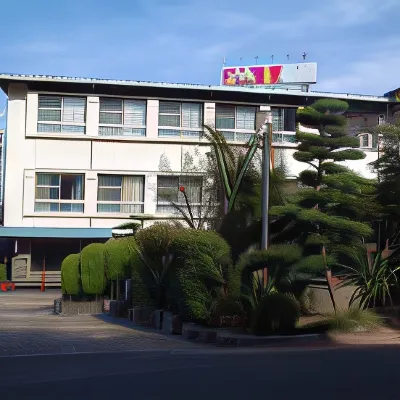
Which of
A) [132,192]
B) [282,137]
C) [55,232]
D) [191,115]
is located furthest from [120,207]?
[282,137]

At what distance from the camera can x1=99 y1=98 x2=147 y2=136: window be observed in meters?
35.5


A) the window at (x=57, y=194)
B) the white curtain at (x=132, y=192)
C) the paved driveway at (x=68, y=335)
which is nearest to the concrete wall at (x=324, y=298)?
the paved driveway at (x=68, y=335)

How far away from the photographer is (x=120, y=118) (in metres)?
35.7

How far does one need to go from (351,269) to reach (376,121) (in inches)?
879

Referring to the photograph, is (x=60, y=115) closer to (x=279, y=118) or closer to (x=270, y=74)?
(x=279, y=118)

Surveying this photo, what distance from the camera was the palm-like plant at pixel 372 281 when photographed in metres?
16.6

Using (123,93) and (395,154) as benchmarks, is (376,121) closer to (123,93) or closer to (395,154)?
(123,93)

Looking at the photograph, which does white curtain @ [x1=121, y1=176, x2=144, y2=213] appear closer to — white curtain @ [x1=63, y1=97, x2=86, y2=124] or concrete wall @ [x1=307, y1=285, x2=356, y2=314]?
white curtain @ [x1=63, y1=97, x2=86, y2=124]

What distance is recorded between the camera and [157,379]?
32.5 feet

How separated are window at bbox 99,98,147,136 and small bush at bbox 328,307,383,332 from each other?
71.4ft

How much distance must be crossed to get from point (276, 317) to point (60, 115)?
2295 cm

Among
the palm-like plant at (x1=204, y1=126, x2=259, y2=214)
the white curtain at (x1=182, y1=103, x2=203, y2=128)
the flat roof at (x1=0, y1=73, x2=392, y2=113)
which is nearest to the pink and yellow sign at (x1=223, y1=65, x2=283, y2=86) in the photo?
the flat roof at (x1=0, y1=73, x2=392, y2=113)

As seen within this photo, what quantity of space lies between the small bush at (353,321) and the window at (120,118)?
71.4 ft

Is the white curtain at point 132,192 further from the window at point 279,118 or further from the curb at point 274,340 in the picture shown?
the curb at point 274,340
